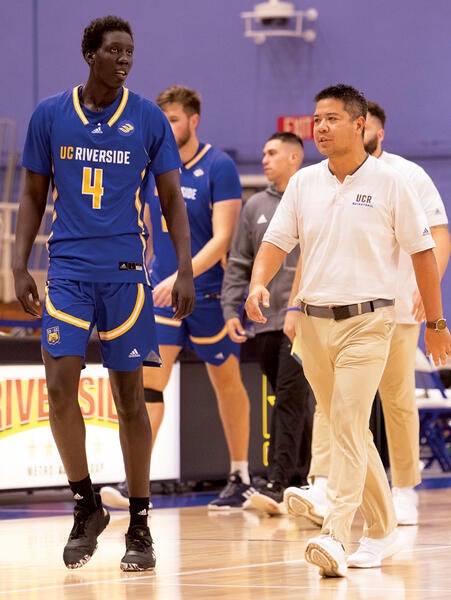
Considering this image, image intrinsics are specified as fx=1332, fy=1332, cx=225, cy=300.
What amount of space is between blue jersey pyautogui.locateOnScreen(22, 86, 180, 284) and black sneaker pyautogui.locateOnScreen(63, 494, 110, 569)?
3.00 ft

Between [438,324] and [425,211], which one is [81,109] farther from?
[425,211]

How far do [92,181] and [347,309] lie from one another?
1107 mm

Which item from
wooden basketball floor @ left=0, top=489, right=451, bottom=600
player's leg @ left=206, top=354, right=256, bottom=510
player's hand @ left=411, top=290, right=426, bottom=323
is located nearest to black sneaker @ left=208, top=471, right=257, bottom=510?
player's leg @ left=206, top=354, right=256, bottom=510

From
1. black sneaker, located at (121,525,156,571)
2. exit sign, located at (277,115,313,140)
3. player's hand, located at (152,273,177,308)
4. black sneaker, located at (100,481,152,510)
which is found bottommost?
black sneaker, located at (100,481,152,510)

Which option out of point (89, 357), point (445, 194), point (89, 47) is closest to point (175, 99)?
point (89, 357)

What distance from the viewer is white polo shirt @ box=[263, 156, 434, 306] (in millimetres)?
5230

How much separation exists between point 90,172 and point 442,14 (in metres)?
10.7

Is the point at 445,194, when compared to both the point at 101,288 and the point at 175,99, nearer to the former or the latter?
the point at 175,99

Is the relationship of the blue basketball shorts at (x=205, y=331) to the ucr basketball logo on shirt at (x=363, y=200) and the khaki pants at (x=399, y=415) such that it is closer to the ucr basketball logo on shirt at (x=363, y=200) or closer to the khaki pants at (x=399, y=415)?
A: the khaki pants at (x=399, y=415)

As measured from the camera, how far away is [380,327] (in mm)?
5203

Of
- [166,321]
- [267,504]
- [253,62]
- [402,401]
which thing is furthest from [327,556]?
[253,62]

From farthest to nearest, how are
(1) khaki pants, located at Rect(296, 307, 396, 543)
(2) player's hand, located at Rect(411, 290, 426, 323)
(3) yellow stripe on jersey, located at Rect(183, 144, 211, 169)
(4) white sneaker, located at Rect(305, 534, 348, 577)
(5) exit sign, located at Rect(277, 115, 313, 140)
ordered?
(5) exit sign, located at Rect(277, 115, 313, 140) → (3) yellow stripe on jersey, located at Rect(183, 144, 211, 169) → (2) player's hand, located at Rect(411, 290, 426, 323) → (1) khaki pants, located at Rect(296, 307, 396, 543) → (4) white sneaker, located at Rect(305, 534, 348, 577)

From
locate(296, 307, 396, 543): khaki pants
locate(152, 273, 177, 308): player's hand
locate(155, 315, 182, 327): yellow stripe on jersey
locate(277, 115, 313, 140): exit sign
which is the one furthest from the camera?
locate(277, 115, 313, 140): exit sign

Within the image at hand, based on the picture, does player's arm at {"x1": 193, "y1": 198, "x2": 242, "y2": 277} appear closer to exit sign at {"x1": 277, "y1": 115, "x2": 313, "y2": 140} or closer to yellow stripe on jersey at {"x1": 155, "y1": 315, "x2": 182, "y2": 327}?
yellow stripe on jersey at {"x1": 155, "y1": 315, "x2": 182, "y2": 327}
